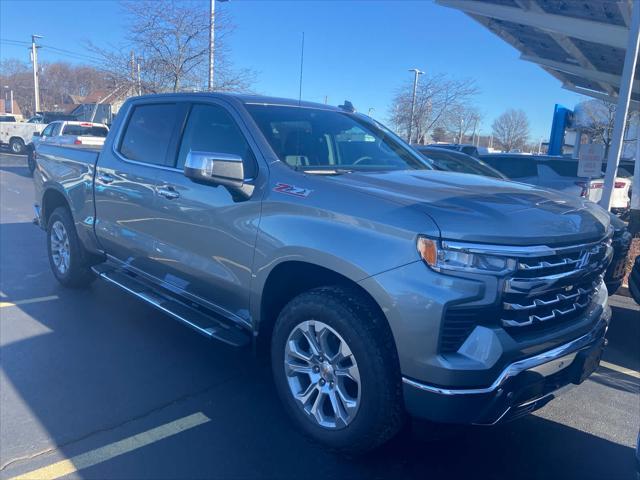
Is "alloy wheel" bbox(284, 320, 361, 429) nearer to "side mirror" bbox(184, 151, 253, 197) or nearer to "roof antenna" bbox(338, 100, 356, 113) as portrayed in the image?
"side mirror" bbox(184, 151, 253, 197)

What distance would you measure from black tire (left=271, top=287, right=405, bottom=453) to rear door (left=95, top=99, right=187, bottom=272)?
1864mm

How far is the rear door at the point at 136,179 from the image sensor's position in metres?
4.19

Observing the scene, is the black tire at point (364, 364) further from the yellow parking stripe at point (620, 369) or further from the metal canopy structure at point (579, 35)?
the metal canopy structure at point (579, 35)

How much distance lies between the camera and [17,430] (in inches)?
123

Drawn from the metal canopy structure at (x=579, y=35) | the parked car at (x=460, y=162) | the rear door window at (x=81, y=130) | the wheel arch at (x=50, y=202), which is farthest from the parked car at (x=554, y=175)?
the rear door window at (x=81, y=130)

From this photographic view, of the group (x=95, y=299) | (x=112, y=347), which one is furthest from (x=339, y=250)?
(x=95, y=299)

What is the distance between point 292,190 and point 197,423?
5.10 feet

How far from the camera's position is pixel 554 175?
32.8 ft

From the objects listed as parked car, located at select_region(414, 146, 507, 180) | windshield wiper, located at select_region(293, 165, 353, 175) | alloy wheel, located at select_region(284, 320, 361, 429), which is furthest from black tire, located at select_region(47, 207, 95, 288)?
parked car, located at select_region(414, 146, 507, 180)

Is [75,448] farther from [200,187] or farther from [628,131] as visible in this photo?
[628,131]

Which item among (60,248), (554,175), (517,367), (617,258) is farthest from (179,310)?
(554,175)

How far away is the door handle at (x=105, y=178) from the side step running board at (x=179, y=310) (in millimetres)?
795

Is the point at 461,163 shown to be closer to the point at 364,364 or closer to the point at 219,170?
the point at 219,170

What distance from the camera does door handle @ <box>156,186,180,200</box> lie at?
12.7 ft
